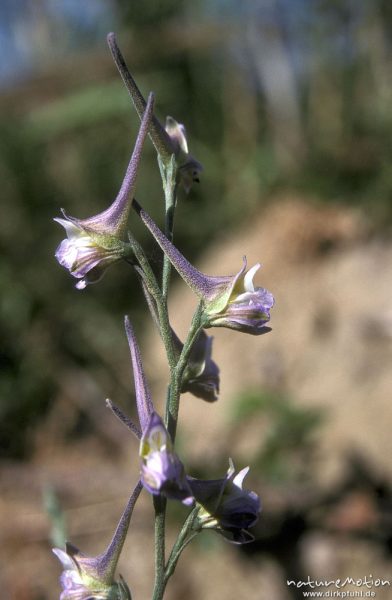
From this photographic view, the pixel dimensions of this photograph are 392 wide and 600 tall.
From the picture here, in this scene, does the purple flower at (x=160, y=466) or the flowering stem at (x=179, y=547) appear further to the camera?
the flowering stem at (x=179, y=547)

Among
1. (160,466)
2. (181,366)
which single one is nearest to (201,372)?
(181,366)

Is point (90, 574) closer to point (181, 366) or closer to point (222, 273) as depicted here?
point (181, 366)

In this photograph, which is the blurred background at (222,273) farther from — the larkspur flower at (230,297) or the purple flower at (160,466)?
the purple flower at (160,466)

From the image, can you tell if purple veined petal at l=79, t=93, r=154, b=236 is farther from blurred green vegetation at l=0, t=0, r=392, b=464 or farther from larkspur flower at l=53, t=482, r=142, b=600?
blurred green vegetation at l=0, t=0, r=392, b=464

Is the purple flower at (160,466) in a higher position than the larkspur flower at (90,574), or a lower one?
higher

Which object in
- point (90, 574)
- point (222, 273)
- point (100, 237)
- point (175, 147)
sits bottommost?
point (90, 574)

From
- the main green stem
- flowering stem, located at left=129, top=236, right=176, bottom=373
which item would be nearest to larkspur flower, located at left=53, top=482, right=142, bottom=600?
the main green stem

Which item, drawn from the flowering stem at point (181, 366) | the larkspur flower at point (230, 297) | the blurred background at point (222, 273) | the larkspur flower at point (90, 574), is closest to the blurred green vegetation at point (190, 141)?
Result: the blurred background at point (222, 273)
